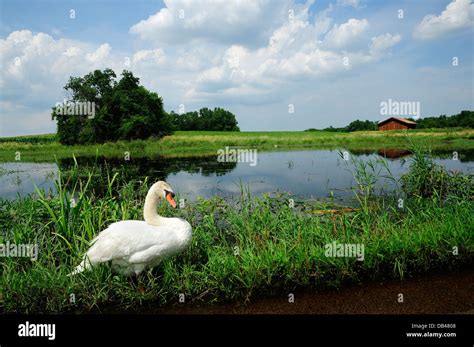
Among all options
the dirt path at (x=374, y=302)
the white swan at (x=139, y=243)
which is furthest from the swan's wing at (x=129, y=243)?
the dirt path at (x=374, y=302)

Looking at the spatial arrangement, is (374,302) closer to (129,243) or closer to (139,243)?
(139,243)

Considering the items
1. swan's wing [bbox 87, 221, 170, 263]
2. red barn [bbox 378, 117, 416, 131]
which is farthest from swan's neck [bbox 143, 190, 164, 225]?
red barn [bbox 378, 117, 416, 131]

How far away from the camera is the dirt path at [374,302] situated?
4.32 meters

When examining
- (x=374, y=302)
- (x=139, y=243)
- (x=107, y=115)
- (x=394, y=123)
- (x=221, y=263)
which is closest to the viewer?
(x=139, y=243)

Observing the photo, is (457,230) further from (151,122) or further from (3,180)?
(151,122)

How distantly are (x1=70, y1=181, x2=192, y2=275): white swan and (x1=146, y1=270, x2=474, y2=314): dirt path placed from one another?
2.46ft

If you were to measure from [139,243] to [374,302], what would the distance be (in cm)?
316

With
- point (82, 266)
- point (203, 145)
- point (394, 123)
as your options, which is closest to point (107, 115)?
point (203, 145)

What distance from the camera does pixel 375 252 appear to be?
201 inches

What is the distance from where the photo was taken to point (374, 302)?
14.6 feet

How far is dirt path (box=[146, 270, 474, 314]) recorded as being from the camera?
432 cm

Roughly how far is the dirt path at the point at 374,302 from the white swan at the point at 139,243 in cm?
75

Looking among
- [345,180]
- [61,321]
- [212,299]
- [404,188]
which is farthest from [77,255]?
[345,180]

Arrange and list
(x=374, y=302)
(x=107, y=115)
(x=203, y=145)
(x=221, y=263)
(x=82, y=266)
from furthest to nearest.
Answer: (x=107, y=115) < (x=203, y=145) < (x=221, y=263) < (x=82, y=266) < (x=374, y=302)
